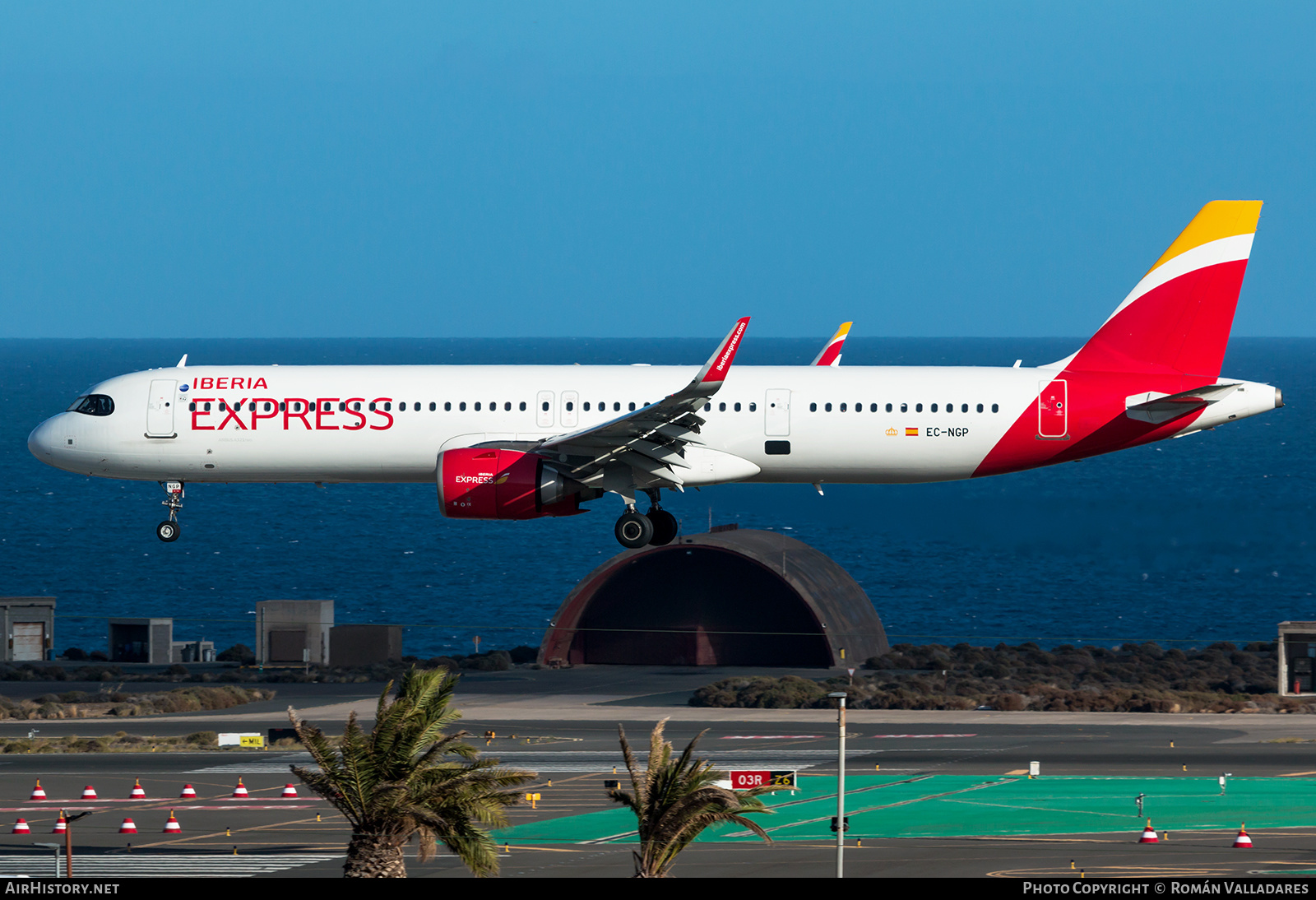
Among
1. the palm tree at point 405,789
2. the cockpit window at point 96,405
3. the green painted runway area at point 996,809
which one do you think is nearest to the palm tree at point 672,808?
the palm tree at point 405,789

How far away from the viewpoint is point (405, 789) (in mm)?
30047

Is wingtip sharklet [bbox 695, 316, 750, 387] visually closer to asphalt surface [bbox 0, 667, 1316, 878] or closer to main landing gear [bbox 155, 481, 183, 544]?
asphalt surface [bbox 0, 667, 1316, 878]

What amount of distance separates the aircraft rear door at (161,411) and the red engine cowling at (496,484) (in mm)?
8802

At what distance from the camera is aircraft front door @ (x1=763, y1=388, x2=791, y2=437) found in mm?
46844

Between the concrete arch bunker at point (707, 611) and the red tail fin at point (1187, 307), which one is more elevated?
the red tail fin at point (1187, 307)

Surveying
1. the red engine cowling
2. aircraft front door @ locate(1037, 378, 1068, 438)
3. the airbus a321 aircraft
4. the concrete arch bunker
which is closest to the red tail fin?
the airbus a321 aircraft

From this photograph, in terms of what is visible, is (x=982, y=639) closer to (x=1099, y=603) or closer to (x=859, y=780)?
(x=1099, y=603)

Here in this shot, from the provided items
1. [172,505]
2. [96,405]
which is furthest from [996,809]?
[96,405]

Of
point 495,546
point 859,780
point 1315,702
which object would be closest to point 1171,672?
point 1315,702

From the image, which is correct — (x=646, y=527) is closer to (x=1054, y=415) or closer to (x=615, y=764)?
(x=615, y=764)

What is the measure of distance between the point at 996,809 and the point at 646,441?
12958mm

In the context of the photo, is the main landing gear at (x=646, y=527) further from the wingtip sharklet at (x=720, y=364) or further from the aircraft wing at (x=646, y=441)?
the wingtip sharklet at (x=720, y=364)

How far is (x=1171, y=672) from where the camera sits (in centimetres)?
7356

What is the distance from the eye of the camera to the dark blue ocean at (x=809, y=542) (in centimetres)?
7000
